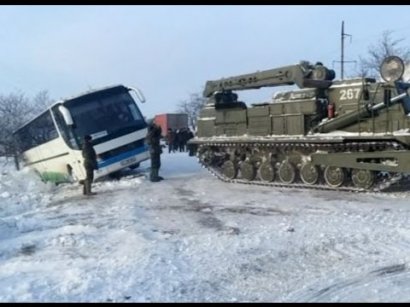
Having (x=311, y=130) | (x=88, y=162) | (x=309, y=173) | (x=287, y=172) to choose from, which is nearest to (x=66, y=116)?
(x=88, y=162)

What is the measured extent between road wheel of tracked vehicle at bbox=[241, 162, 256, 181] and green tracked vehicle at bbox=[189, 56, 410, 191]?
0.10 ft

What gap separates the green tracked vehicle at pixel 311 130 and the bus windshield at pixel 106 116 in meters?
2.22

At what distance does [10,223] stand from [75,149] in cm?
620

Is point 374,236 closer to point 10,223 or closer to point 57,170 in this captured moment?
point 10,223

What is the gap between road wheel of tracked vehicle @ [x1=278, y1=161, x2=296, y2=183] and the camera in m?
15.0

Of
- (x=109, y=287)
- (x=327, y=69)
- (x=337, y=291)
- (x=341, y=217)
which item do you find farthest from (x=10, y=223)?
(x=327, y=69)

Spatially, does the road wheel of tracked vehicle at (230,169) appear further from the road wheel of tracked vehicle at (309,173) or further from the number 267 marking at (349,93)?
the number 267 marking at (349,93)

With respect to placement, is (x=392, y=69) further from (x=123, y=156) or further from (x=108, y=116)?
(x=108, y=116)

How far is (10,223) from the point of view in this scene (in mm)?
11141

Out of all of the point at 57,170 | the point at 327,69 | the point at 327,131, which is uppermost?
the point at 327,69

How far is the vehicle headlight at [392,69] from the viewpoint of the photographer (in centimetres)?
1276

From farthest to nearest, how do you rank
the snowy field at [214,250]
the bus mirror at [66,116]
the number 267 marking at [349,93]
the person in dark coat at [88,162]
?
1. the bus mirror at [66,116]
2. the person in dark coat at [88,162]
3. the number 267 marking at [349,93]
4. the snowy field at [214,250]

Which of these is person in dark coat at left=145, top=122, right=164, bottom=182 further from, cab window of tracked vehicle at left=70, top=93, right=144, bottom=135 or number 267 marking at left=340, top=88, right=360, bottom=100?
number 267 marking at left=340, top=88, right=360, bottom=100

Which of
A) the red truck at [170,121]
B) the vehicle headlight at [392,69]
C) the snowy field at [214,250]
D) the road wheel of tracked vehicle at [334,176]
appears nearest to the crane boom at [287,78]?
the vehicle headlight at [392,69]
